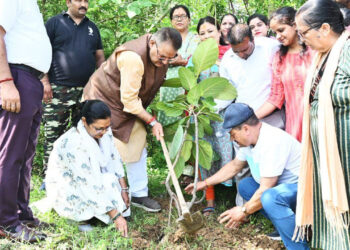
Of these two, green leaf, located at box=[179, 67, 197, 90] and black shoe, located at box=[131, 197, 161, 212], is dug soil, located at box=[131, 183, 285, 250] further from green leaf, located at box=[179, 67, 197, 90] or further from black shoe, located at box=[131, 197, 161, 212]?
green leaf, located at box=[179, 67, 197, 90]

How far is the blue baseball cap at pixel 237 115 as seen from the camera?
275 centimetres

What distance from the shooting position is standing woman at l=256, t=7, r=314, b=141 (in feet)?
10.2

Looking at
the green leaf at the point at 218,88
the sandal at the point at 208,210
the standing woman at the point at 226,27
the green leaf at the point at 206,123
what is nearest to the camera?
the green leaf at the point at 218,88

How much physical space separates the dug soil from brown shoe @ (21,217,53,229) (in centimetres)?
62

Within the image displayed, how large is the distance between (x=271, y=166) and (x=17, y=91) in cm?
168

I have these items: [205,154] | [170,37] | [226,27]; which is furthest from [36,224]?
[226,27]

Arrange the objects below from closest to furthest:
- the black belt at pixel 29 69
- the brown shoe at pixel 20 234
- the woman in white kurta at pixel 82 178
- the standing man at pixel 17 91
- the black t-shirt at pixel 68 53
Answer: the standing man at pixel 17 91 < the black belt at pixel 29 69 < the brown shoe at pixel 20 234 < the woman in white kurta at pixel 82 178 < the black t-shirt at pixel 68 53

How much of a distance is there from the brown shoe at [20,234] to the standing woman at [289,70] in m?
1.92

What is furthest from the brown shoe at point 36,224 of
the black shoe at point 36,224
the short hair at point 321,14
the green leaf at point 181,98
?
the short hair at point 321,14

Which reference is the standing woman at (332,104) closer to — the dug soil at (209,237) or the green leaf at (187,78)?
the dug soil at (209,237)

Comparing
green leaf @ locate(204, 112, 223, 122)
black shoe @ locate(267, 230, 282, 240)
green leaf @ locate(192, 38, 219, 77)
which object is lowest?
black shoe @ locate(267, 230, 282, 240)

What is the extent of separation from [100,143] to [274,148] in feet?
4.17

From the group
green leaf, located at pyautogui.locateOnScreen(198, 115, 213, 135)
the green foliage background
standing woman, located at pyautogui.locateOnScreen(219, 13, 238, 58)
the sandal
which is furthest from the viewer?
the green foliage background

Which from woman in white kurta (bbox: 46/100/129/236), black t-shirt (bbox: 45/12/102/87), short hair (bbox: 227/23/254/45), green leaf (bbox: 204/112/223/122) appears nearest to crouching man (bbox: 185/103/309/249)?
green leaf (bbox: 204/112/223/122)
